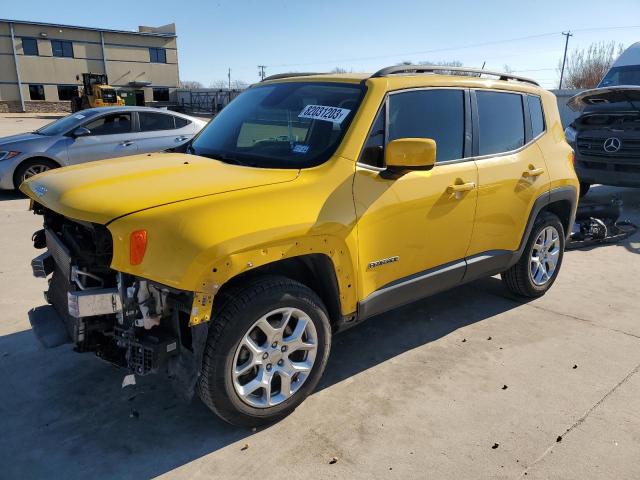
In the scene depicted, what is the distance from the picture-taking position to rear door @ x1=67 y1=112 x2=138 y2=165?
898 cm

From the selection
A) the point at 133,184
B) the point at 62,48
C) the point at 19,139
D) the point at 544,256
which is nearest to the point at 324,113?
the point at 133,184

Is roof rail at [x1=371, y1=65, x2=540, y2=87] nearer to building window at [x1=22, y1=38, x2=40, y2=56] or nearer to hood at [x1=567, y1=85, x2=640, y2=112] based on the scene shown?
hood at [x1=567, y1=85, x2=640, y2=112]

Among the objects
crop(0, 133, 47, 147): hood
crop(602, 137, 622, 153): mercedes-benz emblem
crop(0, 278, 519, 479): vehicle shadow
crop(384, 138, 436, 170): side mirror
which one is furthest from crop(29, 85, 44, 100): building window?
crop(384, 138, 436, 170): side mirror

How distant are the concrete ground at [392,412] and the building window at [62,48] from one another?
181 ft

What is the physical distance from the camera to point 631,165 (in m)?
7.90

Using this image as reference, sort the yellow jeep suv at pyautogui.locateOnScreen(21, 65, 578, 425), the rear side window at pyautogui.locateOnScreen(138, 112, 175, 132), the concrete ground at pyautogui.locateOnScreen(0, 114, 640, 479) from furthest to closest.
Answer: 1. the rear side window at pyautogui.locateOnScreen(138, 112, 175, 132)
2. the concrete ground at pyautogui.locateOnScreen(0, 114, 640, 479)
3. the yellow jeep suv at pyautogui.locateOnScreen(21, 65, 578, 425)

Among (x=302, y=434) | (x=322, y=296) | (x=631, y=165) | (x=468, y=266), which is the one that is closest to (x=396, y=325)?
(x=468, y=266)

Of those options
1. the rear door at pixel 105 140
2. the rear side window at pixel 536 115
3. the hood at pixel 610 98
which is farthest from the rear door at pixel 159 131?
the hood at pixel 610 98

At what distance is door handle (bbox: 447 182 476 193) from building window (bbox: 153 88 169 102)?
191ft

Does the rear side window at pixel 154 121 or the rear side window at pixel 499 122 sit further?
the rear side window at pixel 154 121

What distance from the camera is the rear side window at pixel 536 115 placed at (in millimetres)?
4532

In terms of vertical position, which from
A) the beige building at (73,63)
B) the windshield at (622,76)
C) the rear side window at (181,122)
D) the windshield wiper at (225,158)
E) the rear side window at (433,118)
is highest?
the beige building at (73,63)

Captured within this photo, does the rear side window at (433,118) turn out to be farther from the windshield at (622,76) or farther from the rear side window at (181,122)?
the windshield at (622,76)

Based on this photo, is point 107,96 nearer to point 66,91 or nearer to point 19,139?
point 66,91
